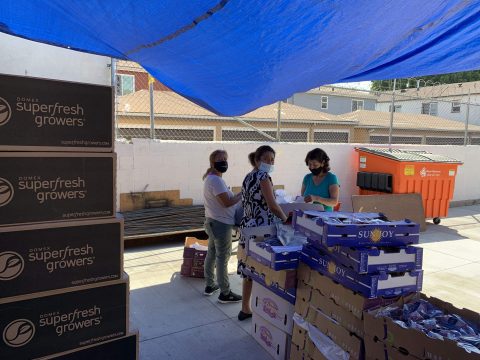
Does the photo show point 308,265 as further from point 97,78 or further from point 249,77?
point 97,78

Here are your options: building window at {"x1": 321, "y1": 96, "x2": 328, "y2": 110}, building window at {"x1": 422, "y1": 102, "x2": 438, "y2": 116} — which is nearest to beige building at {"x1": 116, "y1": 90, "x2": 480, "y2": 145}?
building window at {"x1": 422, "y1": 102, "x2": 438, "y2": 116}

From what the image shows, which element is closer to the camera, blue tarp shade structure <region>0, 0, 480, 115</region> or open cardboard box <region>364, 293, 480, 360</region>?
open cardboard box <region>364, 293, 480, 360</region>

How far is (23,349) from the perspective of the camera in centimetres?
182

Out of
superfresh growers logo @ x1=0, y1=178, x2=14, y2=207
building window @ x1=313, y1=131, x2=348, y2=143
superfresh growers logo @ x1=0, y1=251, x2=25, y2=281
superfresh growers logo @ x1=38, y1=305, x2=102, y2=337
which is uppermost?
building window @ x1=313, y1=131, x2=348, y2=143

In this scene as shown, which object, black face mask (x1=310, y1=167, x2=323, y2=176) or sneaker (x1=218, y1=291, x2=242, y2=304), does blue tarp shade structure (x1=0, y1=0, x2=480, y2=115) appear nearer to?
black face mask (x1=310, y1=167, x2=323, y2=176)

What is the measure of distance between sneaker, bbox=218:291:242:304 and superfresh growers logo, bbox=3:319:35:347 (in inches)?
94.6

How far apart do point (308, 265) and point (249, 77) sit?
62.5 inches

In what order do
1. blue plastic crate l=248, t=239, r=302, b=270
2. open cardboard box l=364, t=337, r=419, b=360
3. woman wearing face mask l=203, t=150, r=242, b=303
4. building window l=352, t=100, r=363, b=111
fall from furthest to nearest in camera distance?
building window l=352, t=100, r=363, b=111
woman wearing face mask l=203, t=150, r=242, b=303
blue plastic crate l=248, t=239, r=302, b=270
open cardboard box l=364, t=337, r=419, b=360

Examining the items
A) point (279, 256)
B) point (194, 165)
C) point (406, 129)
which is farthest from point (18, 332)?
point (406, 129)

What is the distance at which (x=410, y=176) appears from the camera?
748 centimetres

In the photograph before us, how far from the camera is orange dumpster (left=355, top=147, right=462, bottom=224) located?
24.3 ft

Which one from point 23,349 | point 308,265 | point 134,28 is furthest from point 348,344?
point 134,28

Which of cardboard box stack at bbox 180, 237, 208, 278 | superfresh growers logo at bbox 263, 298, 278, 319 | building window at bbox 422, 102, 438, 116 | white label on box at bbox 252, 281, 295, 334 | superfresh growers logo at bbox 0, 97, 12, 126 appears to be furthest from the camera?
building window at bbox 422, 102, 438, 116

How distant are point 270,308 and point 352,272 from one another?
3.48ft
